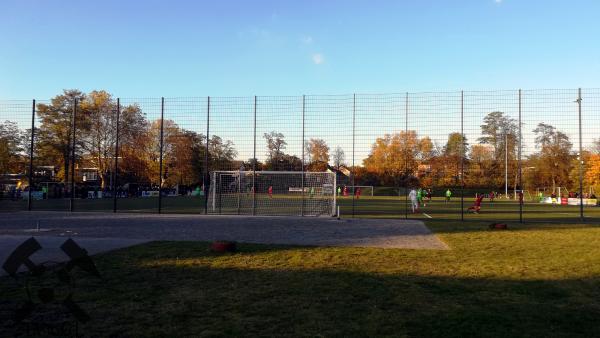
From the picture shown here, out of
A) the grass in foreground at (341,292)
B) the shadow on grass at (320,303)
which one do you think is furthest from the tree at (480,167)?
the shadow on grass at (320,303)

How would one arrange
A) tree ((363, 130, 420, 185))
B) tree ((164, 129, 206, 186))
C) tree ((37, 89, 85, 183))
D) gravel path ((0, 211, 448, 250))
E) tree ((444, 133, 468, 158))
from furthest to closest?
tree ((37, 89, 85, 183))
tree ((164, 129, 206, 186))
tree ((363, 130, 420, 185))
tree ((444, 133, 468, 158))
gravel path ((0, 211, 448, 250))

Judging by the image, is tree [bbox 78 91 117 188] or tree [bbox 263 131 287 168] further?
tree [bbox 78 91 117 188]

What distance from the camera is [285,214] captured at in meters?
A: 21.9

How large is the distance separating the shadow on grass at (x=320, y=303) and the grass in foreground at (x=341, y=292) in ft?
0.05

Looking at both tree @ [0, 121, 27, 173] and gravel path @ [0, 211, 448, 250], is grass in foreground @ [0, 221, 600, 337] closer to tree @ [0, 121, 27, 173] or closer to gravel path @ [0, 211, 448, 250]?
gravel path @ [0, 211, 448, 250]

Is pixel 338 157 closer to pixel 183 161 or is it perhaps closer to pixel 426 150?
pixel 426 150

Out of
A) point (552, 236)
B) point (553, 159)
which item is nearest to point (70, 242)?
point (552, 236)

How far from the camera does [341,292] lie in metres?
6.18

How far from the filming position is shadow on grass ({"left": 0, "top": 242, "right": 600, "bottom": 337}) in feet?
15.0

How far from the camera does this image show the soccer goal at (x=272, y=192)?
2302cm

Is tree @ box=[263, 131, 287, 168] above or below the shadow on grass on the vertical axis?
above

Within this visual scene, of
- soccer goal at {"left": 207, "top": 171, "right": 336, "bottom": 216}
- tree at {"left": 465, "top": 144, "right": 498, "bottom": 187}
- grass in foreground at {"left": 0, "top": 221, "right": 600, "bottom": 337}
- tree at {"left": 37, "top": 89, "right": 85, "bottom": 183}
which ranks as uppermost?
tree at {"left": 37, "top": 89, "right": 85, "bottom": 183}

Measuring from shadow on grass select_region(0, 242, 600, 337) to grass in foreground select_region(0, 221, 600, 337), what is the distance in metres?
0.01

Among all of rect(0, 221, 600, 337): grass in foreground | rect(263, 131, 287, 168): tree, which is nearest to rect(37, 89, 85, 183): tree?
rect(263, 131, 287, 168): tree
